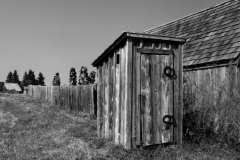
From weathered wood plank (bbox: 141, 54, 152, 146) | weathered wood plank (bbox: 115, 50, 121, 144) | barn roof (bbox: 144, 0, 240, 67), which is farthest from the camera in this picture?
barn roof (bbox: 144, 0, 240, 67)

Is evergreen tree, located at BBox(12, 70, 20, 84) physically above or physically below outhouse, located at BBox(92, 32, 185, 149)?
above

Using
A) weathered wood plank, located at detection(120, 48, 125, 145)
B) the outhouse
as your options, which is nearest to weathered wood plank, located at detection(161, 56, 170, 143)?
the outhouse

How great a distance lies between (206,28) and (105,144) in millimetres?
7496

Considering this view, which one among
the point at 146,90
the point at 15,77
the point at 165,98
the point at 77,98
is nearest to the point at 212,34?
the point at 165,98

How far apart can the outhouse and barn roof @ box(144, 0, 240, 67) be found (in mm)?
2481

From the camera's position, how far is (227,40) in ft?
25.9

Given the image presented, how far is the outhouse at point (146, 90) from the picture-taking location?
5.17 meters

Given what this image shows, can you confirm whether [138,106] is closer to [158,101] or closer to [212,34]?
[158,101]

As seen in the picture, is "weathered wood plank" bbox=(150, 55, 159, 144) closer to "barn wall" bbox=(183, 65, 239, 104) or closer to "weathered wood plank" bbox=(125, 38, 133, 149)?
"weathered wood plank" bbox=(125, 38, 133, 149)

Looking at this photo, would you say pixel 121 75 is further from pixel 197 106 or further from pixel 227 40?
pixel 227 40

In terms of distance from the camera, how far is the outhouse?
5.17 m

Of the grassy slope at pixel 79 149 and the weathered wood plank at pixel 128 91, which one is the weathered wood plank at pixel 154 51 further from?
the grassy slope at pixel 79 149

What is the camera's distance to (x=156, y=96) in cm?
548

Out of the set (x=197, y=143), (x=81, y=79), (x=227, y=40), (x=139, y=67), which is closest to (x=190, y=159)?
(x=197, y=143)
